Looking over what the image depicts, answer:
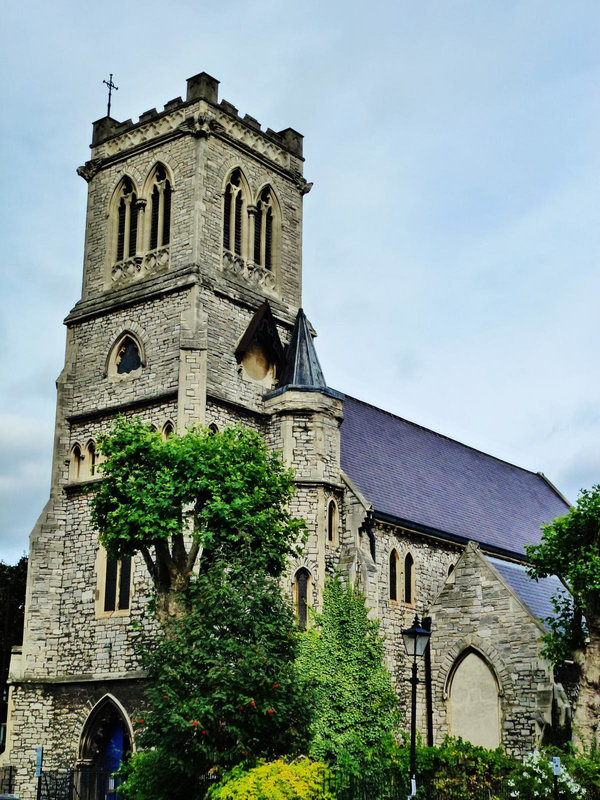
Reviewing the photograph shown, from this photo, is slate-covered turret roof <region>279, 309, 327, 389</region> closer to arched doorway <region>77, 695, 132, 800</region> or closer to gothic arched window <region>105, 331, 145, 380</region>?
gothic arched window <region>105, 331, 145, 380</region>

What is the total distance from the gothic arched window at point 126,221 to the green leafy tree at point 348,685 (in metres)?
14.2

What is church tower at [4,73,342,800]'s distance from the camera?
30.2 metres

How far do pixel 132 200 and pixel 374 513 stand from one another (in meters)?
13.7

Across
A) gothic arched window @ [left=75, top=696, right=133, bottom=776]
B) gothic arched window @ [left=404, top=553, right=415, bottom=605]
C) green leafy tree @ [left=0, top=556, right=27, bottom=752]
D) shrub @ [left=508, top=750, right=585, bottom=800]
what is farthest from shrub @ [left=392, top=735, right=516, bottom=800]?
green leafy tree @ [left=0, top=556, right=27, bottom=752]

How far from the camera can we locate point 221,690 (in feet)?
68.8

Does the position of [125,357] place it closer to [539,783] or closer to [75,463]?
[75,463]

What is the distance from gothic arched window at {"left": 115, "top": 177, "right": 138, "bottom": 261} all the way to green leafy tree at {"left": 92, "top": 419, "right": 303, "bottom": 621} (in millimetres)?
10165

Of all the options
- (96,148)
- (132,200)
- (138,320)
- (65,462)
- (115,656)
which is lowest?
(115,656)

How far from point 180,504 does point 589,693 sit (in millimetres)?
11625

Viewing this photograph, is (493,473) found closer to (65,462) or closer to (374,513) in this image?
(374,513)

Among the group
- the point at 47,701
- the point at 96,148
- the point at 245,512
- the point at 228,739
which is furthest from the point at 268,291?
the point at 228,739

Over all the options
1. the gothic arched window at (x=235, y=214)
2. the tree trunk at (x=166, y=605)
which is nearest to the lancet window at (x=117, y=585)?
the tree trunk at (x=166, y=605)

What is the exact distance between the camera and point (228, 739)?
21.2 meters

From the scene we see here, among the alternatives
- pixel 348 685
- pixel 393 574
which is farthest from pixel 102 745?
pixel 393 574
